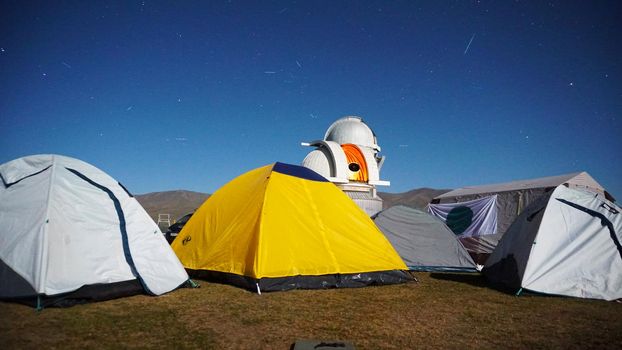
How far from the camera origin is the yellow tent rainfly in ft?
22.2

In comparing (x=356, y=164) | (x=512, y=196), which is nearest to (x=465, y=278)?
(x=512, y=196)

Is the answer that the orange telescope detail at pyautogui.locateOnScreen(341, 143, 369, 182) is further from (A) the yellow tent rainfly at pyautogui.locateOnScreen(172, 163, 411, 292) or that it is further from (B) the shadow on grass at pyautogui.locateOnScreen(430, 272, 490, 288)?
(A) the yellow tent rainfly at pyautogui.locateOnScreen(172, 163, 411, 292)

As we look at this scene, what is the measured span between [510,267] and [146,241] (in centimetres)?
697

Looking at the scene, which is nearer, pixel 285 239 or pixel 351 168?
→ pixel 285 239

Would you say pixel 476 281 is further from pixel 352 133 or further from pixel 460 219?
pixel 352 133

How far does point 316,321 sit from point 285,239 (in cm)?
224

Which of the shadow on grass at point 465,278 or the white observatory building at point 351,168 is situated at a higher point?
the white observatory building at point 351,168

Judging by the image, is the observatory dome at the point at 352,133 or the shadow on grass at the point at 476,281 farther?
the observatory dome at the point at 352,133

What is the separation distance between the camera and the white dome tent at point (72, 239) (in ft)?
17.4

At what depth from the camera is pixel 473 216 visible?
14820 mm

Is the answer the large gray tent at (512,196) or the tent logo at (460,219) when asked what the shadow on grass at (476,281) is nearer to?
the large gray tent at (512,196)

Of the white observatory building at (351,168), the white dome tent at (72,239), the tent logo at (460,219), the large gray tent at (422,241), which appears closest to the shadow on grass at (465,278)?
the large gray tent at (422,241)

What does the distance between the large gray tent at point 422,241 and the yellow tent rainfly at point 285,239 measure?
2.22 m

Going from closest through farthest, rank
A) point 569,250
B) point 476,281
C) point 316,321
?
point 316,321
point 569,250
point 476,281
